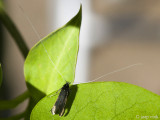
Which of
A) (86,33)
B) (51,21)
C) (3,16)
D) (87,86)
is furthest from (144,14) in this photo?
(87,86)

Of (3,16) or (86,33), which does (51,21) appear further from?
(3,16)

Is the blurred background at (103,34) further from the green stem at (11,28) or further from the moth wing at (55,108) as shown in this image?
the moth wing at (55,108)

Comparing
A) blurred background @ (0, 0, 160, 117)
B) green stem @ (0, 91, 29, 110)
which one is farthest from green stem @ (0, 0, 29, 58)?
blurred background @ (0, 0, 160, 117)

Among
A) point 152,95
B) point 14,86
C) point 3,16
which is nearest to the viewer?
point 152,95

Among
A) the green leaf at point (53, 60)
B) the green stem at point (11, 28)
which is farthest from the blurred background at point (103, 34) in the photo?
the green leaf at point (53, 60)

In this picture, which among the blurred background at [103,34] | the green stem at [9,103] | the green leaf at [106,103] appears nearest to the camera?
the green leaf at [106,103]

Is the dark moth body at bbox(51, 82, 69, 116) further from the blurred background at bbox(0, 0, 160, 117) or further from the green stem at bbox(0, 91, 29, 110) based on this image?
the blurred background at bbox(0, 0, 160, 117)

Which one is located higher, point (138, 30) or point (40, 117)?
point (40, 117)

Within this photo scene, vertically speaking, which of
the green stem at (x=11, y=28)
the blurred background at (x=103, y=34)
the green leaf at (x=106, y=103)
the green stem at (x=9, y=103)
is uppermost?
the green stem at (x=11, y=28)

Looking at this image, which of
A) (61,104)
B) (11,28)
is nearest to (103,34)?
(11,28)
